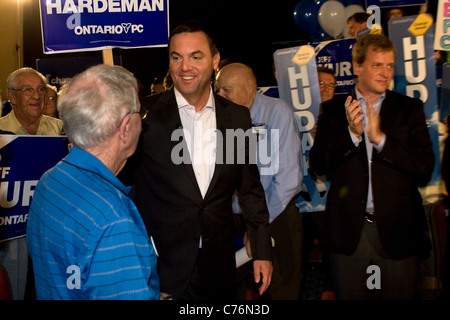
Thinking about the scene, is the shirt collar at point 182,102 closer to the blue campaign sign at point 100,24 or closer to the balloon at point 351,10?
the blue campaign sign at point 100,24

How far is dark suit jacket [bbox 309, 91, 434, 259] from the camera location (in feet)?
8.69

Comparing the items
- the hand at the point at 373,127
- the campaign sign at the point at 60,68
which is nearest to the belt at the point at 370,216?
the hand at the point at 373,127

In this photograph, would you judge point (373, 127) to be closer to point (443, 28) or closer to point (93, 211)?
point (443, 28)

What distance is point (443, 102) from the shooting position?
3629 mm

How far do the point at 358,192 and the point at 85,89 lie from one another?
69.0 inches

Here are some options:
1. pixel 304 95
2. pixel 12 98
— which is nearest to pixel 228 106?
pixel 304 95

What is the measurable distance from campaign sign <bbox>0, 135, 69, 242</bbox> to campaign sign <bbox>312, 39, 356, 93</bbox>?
11.0ft

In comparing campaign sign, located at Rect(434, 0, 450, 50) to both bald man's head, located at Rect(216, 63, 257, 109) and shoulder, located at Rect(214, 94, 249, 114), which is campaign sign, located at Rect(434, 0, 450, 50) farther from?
shoulder, located at Rect(214, 94, 249, 114)

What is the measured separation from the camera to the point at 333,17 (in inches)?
273

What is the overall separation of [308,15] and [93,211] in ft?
23.1

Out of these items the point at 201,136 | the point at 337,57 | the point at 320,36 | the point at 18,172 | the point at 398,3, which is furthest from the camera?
the point at 320,36

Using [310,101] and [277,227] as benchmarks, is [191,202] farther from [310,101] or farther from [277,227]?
[310,101]

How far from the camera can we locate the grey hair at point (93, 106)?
1.54m
